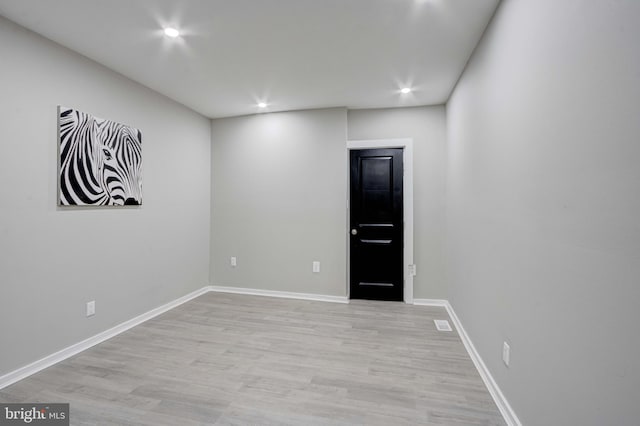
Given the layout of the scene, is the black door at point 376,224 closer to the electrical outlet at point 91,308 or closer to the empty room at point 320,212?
the empty room at point 320,212

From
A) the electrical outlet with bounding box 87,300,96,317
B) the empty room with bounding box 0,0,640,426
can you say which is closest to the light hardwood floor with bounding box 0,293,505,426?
the empty room with bounding box 0,0,640,426

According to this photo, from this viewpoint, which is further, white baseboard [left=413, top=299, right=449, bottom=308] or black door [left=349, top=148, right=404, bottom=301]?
black door [left=349, top=148, right=404, bottom=301]

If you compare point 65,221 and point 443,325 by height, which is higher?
point 65,221

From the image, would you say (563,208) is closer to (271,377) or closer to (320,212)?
(271,377)

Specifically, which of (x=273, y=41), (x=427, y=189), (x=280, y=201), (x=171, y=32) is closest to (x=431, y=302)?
(x=427, y=189)

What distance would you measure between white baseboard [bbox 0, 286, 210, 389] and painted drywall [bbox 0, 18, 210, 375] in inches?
1.8

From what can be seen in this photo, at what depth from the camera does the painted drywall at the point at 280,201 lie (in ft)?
12.7

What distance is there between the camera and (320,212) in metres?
3.90

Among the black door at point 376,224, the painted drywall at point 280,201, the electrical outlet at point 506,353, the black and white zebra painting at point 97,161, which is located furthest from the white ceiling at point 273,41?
the electrical outlet at point 506,353

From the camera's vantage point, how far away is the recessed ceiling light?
2.18m

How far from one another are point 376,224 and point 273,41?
2484 mm

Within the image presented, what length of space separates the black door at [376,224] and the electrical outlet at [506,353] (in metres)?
2.07

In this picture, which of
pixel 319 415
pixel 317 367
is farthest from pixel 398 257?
pixel 319 415

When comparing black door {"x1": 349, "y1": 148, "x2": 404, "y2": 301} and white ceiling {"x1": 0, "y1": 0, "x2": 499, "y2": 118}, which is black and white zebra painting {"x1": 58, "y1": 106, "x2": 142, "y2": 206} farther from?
black door {"x1": 349, "y1": 148, "x2": 404, "y2": 301}
